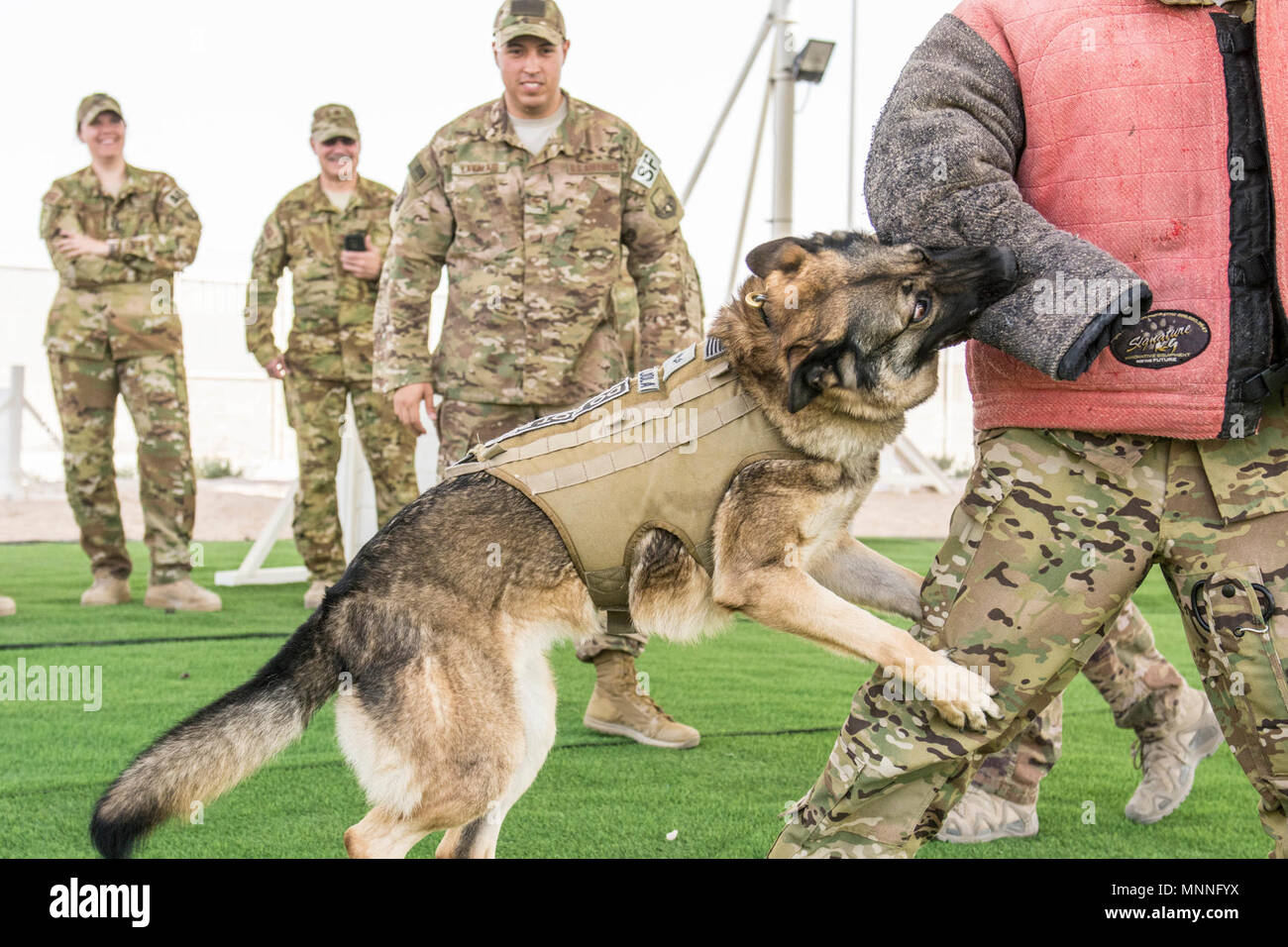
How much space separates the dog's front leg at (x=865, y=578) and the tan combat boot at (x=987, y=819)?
2.62ft

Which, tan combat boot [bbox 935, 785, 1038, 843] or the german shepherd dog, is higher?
the german shepherd dog

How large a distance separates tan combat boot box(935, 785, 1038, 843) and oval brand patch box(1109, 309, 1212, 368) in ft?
5.13

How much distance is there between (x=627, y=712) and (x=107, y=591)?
13.7 feet

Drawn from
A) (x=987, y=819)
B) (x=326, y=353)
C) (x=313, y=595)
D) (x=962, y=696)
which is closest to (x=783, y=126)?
(x=326, y=353)

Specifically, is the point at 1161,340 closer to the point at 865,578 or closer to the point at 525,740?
the point at 865,578

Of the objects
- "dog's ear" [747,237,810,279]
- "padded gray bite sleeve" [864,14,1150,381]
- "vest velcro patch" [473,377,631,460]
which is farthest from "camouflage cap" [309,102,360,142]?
"padded gray bite sleeve" [864,14,1150,381]

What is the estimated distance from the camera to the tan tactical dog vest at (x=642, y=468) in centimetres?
233

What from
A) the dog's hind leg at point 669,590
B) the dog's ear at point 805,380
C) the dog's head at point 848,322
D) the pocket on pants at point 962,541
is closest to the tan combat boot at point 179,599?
the dog's hind leg at point 669,590

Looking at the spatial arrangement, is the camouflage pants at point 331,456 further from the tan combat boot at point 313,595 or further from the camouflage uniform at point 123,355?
the camouflage uniform at point 123,355

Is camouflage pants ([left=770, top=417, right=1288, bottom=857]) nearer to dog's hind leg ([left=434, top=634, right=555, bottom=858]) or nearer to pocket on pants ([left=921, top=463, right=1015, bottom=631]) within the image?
pocket on pants ([left=921, top=463, right=1015, bottom=631])

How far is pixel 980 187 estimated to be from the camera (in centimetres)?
197

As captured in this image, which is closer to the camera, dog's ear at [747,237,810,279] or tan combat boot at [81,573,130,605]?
dog's ear at [747,237,810,279]

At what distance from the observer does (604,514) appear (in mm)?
2330

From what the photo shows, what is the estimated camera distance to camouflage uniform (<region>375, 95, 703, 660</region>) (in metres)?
3.84
